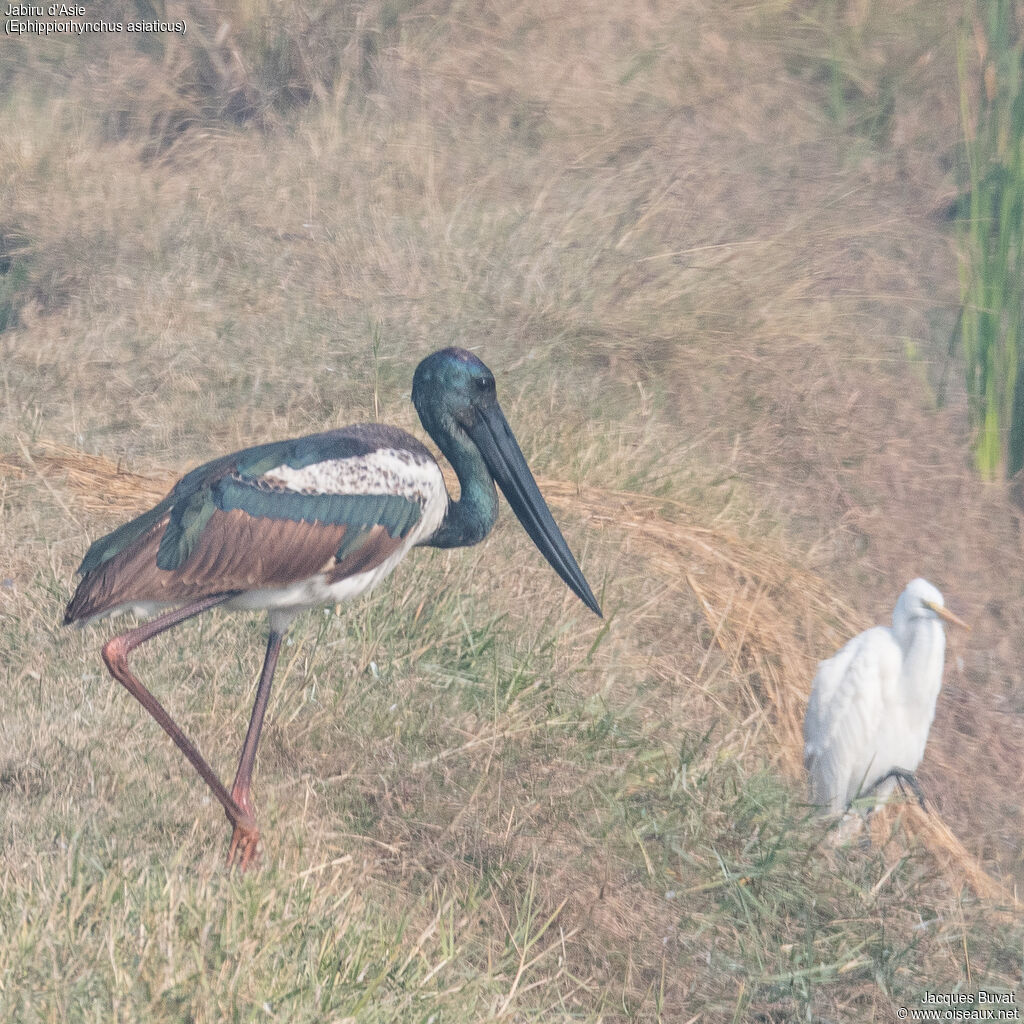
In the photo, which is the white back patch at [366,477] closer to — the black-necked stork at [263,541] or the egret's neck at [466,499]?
the black-necked stork at [263,541]

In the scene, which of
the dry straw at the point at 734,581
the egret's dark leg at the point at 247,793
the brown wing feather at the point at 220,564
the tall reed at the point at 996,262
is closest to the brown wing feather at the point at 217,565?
the brown wing feather at the point at 220,564

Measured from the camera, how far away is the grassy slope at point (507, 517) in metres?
2.98

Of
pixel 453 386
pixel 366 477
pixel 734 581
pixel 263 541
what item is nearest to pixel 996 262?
pixel 734 581

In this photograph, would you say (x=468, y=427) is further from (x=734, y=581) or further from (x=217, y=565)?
(x=734, y=581)

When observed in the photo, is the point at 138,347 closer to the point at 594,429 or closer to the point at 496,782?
the point at 594,429

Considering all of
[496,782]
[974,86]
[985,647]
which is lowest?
[985,647]

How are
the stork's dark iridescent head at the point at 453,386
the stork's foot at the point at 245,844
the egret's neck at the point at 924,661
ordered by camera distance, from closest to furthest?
the stork's foot at the point at 245,844, the stork's dark iridescent head at the point at 453,386, the egret's neck at the point at 924,661

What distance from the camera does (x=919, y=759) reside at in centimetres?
463

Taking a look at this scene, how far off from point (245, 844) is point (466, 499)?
1.01 m

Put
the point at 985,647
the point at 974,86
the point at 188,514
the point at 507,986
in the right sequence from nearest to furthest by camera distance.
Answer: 1. the point at 507,986
2. the point at 188,514
3. the point at 985,647
4. the point at 974,86

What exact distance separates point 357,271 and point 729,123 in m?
2.37

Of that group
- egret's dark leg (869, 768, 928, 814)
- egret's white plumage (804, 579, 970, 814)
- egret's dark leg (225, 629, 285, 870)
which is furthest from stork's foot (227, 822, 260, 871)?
egret's dark leg (869, 768, 928, 814)

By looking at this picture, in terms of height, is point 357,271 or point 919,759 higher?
point 357,271

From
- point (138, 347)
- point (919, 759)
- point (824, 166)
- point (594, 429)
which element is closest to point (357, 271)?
point (138, 347)
